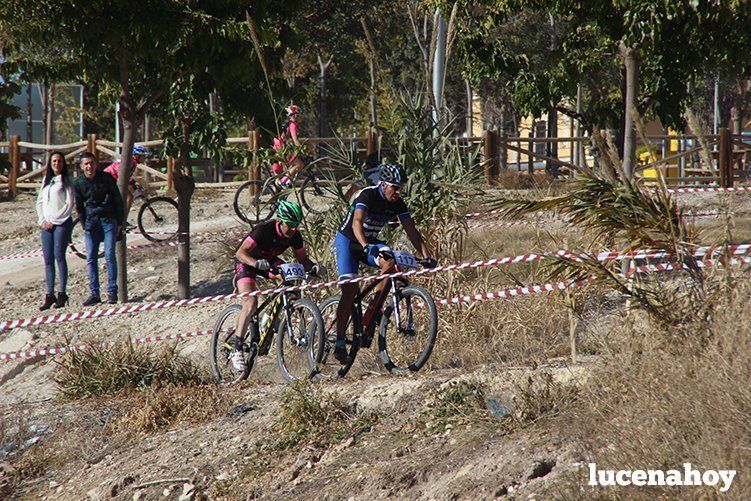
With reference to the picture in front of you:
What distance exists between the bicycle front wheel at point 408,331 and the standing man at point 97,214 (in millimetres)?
4643

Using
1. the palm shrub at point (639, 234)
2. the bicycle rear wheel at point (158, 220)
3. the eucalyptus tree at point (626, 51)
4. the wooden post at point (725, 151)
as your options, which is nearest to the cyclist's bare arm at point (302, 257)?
the palm shrub at point (639, 234)

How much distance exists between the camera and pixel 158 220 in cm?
1658

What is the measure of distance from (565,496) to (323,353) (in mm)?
4092

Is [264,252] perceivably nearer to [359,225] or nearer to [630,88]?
[359,225]

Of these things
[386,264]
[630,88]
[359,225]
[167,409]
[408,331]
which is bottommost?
[167,409]

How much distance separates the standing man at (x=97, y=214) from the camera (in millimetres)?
12180

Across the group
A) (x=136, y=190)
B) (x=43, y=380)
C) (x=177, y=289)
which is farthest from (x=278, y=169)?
(x=43, y=380)

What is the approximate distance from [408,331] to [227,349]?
1778 mm

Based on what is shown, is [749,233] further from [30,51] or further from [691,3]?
[30,51]

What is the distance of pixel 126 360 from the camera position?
28.8 feet

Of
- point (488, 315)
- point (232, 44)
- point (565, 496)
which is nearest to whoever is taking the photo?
point (565, 496)

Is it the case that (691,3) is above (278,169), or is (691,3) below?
above

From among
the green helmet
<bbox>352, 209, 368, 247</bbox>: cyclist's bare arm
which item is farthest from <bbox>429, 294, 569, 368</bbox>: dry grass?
the green helmet

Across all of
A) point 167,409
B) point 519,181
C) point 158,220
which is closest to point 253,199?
Result: point 158,220
